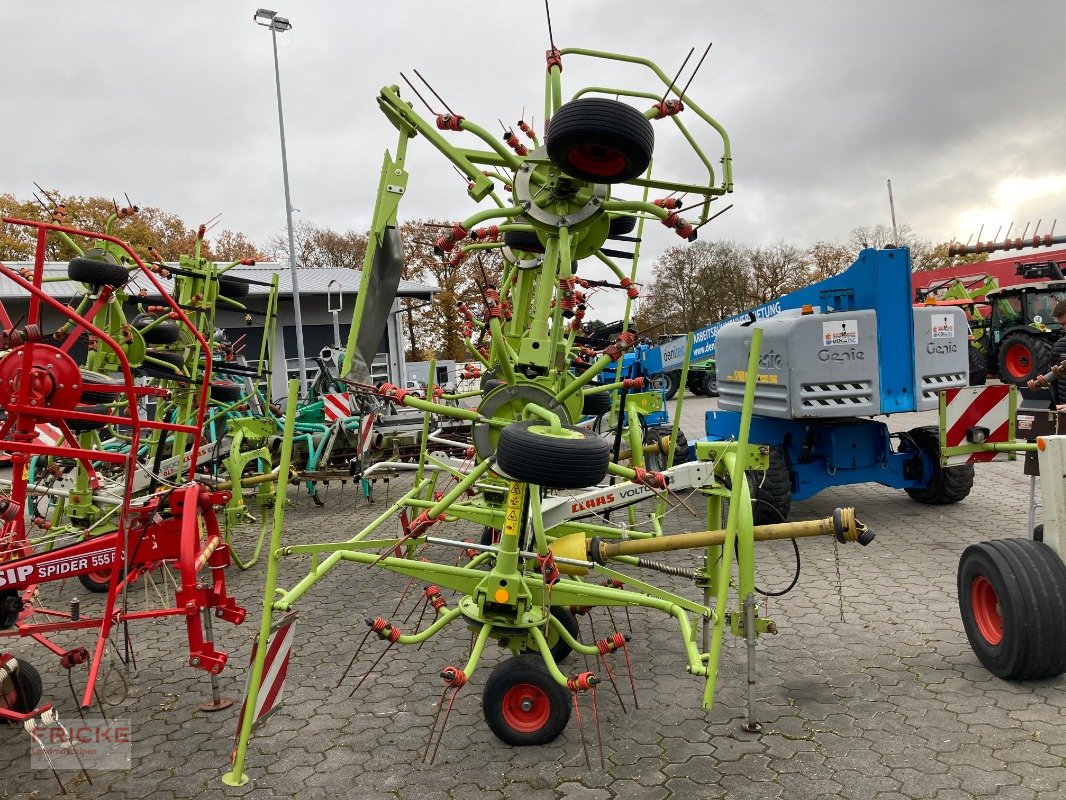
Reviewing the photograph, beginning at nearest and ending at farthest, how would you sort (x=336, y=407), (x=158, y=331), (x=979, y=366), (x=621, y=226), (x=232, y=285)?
(x=621, y=226) → (x=158, y=331) → (x=232, y=285) → (x=336, y=407) → (x=979, y=366)

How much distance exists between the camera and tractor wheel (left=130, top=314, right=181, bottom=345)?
268 inches

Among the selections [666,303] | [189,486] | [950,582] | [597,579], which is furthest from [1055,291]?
[666,303]

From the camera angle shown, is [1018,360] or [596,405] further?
[1018,360]

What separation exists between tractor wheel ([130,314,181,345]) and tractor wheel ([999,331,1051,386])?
15.1m

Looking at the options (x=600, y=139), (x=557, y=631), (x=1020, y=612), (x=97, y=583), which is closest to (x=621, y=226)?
(x=600, y=139)

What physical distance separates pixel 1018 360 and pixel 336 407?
45.5 ft

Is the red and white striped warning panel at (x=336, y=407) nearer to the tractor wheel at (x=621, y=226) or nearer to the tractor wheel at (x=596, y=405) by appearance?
the tractor wheel at (x=596, y=405)

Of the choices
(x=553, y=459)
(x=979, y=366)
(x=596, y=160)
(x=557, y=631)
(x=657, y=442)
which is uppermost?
(x=596, y=160)

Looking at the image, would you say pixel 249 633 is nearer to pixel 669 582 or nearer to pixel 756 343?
pixel 669 582

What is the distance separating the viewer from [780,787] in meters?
3.00

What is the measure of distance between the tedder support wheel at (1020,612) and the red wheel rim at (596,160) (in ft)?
8.87

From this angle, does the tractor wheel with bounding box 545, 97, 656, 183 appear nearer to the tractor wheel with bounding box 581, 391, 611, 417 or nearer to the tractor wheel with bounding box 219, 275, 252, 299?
the tractor wheel with bounding box 581, 391, 611, 417

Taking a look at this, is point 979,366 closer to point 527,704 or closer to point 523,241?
point 523,241

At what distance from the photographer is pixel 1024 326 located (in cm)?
1569
